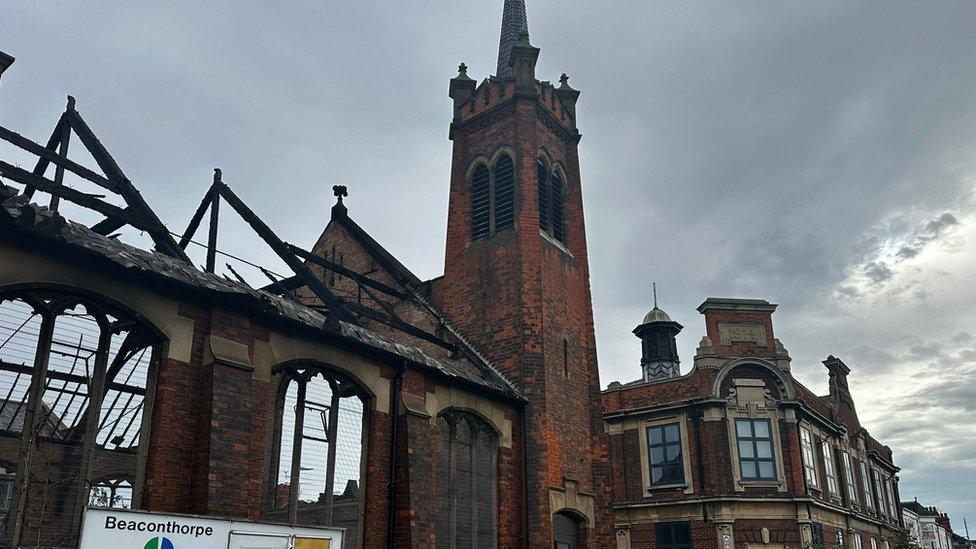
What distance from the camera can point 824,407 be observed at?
32094 mm

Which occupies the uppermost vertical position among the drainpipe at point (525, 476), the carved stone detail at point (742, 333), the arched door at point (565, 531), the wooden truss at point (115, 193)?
the carved stone detail at point (742, 333)

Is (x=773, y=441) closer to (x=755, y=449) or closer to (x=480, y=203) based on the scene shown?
(x=755, y=449)

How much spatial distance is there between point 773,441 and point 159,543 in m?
24.0

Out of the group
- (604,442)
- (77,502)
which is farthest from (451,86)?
(77,502)

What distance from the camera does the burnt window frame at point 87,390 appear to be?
9414 mm

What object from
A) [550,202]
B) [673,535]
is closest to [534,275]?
[550,202]

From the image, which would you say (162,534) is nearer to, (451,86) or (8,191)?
(8,191)

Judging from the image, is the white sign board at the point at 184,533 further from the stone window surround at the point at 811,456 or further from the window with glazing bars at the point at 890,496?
the window with glazing bars at the point at 890,496

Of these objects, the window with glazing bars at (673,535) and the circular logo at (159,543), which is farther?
the window with glazing bars at (673,535)

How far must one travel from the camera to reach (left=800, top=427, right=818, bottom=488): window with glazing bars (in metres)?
27.7

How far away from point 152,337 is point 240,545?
12.5 ft

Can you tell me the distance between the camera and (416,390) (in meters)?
15.1

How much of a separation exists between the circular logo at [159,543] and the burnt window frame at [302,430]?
12.4 ft

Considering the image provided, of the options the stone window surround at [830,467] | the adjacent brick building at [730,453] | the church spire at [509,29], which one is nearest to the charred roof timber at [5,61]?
the church spire at [509,29]
